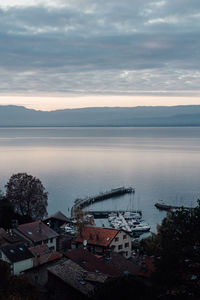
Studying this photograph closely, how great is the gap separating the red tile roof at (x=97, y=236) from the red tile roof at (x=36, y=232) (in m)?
2.55

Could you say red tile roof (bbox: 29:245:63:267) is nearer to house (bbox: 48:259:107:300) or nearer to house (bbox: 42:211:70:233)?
house (bbox: 48:259:107:300)

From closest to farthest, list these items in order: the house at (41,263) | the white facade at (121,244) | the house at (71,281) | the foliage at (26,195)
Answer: the house at (71,281) < the house at (41,263) < the white facade at (121,244) < the foliage at (26,195)

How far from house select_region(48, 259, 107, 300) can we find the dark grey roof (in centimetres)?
377

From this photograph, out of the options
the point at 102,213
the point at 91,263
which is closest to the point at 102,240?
the point at 91,263

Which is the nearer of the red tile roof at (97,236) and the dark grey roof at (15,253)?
the dark grey roof at (15,253)

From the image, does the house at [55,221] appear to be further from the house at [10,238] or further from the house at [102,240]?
the house at [10,238]

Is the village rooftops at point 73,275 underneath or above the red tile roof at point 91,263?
above

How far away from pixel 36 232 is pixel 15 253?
6.78 m

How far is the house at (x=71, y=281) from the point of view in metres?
15.9

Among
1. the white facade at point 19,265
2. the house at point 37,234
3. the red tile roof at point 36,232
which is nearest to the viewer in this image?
the white facade at point 19,265

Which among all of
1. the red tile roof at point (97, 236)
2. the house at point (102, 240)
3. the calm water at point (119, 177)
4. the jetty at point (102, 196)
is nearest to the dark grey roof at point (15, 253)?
the house at point (102, 240)

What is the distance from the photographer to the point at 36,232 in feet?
91.3

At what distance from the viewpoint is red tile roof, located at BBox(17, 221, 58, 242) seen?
2692 cm

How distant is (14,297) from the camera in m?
10.4
